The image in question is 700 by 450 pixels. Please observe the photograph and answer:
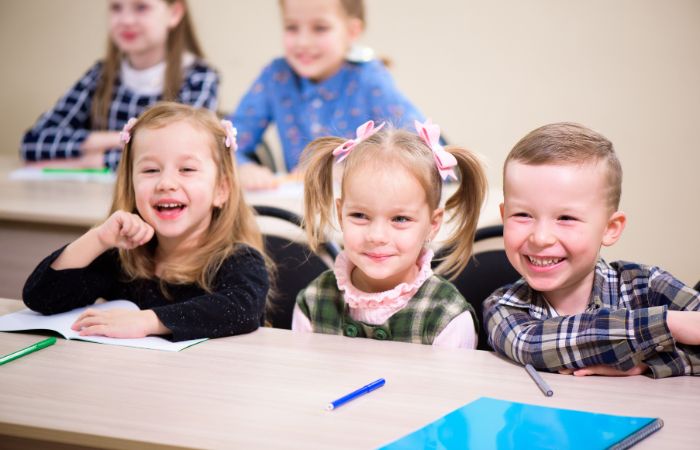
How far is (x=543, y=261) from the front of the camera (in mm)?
1458

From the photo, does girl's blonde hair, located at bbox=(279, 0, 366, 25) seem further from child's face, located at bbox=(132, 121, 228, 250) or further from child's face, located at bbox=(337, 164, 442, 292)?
child's face, located at bbox=(337, 164, 442, 292)

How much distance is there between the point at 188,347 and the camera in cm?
145

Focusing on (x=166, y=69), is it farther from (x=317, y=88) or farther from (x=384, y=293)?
(x=384, y=293)

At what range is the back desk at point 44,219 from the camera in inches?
95.7

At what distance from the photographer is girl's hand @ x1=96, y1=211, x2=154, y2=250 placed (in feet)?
5.28

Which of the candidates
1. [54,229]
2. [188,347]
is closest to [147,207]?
[188,347]

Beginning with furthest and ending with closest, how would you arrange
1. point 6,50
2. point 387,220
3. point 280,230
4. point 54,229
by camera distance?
point 6,50 < point 54,229 < point 280,230 < point 387,220

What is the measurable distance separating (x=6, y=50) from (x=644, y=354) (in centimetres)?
432

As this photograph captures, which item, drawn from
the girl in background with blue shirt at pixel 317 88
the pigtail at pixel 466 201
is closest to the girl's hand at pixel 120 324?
the pigtail at pixel 466 201

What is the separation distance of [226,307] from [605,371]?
26.1 inches

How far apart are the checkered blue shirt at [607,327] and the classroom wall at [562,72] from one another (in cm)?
244

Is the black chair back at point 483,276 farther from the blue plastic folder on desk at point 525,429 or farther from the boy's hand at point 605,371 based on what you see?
the blue plastic folder on desk at point 525,429

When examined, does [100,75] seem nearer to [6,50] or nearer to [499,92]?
[6,50]

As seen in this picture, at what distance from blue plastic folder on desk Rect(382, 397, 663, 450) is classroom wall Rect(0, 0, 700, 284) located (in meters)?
2.85
